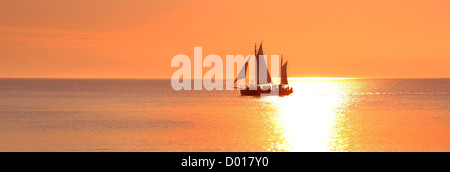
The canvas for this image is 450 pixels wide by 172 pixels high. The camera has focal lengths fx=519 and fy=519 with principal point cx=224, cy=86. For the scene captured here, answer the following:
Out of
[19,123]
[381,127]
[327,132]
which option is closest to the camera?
[327,132]

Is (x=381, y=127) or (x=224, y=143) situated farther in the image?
(x=381, y=127)

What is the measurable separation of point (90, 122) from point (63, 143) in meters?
17.6

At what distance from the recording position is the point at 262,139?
44.5m

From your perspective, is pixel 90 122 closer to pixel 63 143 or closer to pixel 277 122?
pixel 63 143

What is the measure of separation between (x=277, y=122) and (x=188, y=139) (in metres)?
17.8

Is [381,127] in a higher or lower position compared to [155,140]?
higher

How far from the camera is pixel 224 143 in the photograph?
42.7 m
